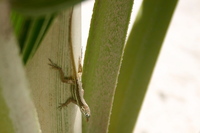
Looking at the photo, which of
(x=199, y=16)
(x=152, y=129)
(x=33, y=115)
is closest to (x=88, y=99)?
(x=33, y=115)

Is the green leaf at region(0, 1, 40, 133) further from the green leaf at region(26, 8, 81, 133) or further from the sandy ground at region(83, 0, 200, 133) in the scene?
the sandy ground at region(83, 0, 200, 133)

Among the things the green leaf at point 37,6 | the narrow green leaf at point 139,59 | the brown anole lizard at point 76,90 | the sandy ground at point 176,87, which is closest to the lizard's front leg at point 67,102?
the brown anole lizard at point 76,90

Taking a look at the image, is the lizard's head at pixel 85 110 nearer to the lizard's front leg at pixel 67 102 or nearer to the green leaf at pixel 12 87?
the lizard's front leg at pixel 67 102

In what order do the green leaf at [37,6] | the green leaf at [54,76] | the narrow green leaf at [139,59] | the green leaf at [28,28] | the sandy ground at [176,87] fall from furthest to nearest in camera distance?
the sandy ground at [176,87] < the narrow green leaf at [139,59] < the green leaf at [54,76] < the green leaf at [28,28] < the green leaf at [37,6]

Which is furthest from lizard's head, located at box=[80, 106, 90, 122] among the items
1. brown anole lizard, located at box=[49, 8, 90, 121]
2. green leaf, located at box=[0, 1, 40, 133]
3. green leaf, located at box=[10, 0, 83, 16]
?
green leaf, located at box=[10, 0, 83, 16]

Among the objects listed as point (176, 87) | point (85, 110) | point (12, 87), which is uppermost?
point (12, 87)

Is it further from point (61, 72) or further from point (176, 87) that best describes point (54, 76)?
point (176, 87)

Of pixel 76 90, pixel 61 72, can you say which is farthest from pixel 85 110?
pixel 61 72
